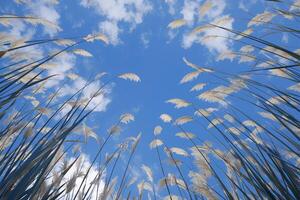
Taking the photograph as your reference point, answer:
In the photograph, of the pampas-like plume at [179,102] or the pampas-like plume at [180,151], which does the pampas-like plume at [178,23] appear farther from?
the pampas-like plume at [180,151]

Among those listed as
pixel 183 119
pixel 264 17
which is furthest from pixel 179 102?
pixel 264 17

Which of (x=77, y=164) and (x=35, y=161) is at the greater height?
(x=77, y=164)

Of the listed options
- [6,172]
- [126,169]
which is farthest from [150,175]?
[6,172]

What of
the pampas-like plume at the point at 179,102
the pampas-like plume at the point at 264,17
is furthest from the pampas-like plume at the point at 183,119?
the pampas-like plume at the point at 264,17

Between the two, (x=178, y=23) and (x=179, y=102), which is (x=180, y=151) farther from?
(x=178, y=23)

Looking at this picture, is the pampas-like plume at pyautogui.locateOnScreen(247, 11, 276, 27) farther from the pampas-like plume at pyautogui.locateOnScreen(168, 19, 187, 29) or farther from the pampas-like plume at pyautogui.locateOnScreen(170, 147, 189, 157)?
the pampas-like plume at pyautogui.locateOnScreen(170, 147, 189, 157)

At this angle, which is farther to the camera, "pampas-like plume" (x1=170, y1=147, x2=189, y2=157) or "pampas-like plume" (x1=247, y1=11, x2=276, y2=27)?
"pampas-like plume" (x1=170, y1=147, x2=189, y2=157)

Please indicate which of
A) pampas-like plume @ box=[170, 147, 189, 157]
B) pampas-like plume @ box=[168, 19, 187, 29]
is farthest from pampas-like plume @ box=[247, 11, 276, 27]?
pampas-like plume @ box=[170, 147, 189, 157]

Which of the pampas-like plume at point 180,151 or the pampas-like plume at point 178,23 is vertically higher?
the pampas-like plume at point 178,23

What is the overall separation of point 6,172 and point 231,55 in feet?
6.07

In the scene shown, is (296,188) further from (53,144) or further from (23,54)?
(23,54)

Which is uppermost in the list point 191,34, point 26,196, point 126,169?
point 191,34

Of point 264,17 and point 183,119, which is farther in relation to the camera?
point 183,119

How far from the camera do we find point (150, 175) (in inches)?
133
